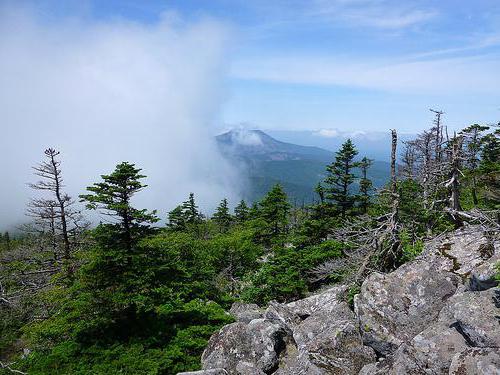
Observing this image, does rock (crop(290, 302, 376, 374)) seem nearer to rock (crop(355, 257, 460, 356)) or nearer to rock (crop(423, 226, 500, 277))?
rock (crop(355, 257, 460, 356))

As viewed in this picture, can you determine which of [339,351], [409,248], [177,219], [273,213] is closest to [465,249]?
[409,248]

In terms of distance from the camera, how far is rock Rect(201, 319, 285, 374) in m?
12.8

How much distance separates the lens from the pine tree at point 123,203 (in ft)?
54.1

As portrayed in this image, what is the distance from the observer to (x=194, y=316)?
18.9 metres

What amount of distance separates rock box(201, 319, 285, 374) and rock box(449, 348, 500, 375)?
6.69 meters

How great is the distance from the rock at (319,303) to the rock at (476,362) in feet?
24.1

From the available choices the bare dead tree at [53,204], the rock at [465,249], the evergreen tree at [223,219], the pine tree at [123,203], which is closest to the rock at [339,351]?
the rock at [465,249]

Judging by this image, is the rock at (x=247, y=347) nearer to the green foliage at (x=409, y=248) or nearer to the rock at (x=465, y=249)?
the green foliage at (x=409, y=248)

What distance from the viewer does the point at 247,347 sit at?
43.1ft

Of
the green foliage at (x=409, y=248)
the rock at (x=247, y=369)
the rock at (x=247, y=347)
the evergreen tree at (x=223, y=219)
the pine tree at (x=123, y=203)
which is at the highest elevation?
the pine tree at (x=123, y=203)

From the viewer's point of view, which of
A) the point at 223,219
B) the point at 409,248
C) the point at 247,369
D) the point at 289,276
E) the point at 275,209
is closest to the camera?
the point at 247,369

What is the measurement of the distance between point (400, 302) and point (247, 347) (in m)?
5.67

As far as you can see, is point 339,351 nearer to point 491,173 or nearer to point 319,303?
point 319,303

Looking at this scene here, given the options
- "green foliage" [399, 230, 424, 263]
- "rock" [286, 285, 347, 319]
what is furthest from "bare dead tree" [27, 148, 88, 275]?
"green foliage" [399, 230, 424, 263]
